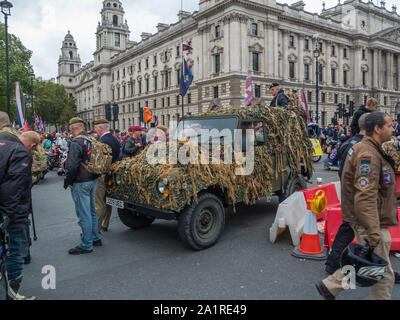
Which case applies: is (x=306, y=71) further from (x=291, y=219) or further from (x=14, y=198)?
(x=14, y=198)

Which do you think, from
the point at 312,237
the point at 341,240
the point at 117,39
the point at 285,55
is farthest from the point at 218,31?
the point at 341,240

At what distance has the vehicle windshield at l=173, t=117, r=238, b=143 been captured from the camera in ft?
20.0

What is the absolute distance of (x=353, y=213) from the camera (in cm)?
331

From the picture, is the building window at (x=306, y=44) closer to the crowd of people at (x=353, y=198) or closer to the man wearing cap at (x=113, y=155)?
the man wearing cap at (x=113, y=155)

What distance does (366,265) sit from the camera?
107 inches

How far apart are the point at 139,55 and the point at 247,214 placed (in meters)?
68.1

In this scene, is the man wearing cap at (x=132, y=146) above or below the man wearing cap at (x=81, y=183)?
above

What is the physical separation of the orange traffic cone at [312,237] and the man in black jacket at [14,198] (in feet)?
12.3

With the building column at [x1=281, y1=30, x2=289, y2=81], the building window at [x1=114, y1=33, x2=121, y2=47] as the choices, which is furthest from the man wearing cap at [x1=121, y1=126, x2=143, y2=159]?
the building window at [x1=114, y1=33, x2=121, y2=47]

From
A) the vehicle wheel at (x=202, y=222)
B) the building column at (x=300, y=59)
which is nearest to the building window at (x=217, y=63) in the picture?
the building column at (x=300, y=59)

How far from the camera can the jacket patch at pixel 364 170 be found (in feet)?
9.57

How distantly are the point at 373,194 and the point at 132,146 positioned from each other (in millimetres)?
5410
